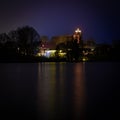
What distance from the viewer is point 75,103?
988 centimetres

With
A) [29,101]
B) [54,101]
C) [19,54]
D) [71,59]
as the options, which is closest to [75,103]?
[54,101]

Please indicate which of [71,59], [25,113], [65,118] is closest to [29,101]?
[25,113]

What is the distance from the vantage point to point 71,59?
10525 cm

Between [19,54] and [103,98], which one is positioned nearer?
[103,98]

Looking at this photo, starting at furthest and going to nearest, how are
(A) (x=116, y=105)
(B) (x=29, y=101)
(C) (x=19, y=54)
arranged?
1. (C) (x=19, y=54)
2. (B) (x=29, y=101)
3. (A) (x=116, y=105)

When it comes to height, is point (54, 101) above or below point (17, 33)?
below

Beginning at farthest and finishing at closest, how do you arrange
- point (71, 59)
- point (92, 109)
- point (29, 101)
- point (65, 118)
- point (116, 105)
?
point (71, 59)
point (29, 101)
point (116, 105)
point (92, 109)
point (65, 118)

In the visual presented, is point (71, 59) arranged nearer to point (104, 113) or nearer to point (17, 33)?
point (17, 33)

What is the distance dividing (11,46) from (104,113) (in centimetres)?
8740

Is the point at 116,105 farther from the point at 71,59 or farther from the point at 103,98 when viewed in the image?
the point at 71,59

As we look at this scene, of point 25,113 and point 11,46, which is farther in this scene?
point 11,46

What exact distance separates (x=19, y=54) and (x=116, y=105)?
82.5 meters

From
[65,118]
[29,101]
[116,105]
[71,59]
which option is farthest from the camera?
[71,59]

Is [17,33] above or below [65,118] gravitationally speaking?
above
